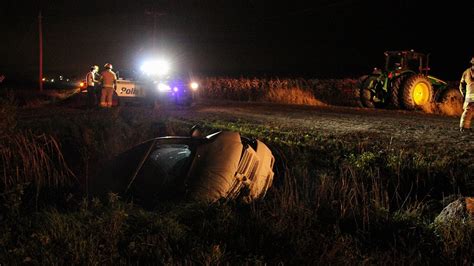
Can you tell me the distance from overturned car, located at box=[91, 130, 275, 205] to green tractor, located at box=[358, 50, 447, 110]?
10035 millimetres

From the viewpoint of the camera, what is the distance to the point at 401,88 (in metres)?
15.9

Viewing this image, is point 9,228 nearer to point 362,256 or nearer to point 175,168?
point 175,168

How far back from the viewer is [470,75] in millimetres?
10016

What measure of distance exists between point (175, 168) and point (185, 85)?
35.5 feet

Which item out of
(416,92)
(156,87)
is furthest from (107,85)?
(416,92)

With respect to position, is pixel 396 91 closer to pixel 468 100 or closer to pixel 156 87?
pixel 468 100

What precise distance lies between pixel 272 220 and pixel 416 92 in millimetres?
12826

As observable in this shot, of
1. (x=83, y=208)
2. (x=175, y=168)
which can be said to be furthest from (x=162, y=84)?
(x=83, y=208)

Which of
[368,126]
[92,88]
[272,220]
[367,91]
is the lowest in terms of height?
[272,220]

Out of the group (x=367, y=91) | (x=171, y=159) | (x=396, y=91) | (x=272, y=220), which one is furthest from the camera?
(x=367, y=91)

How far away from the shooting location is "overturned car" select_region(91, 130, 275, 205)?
6.16m

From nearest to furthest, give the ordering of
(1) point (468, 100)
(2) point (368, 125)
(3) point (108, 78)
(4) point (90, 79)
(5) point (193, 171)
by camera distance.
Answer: (5) point (193, 171) → (1) point (468, 100) → (2) point (368, 125) → (3) point (108, 78) → (4) point (90, 79)

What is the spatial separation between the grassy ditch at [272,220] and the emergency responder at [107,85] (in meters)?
7.25

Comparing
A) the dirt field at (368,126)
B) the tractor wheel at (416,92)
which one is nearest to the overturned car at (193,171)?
the dirt field at (368,126)
